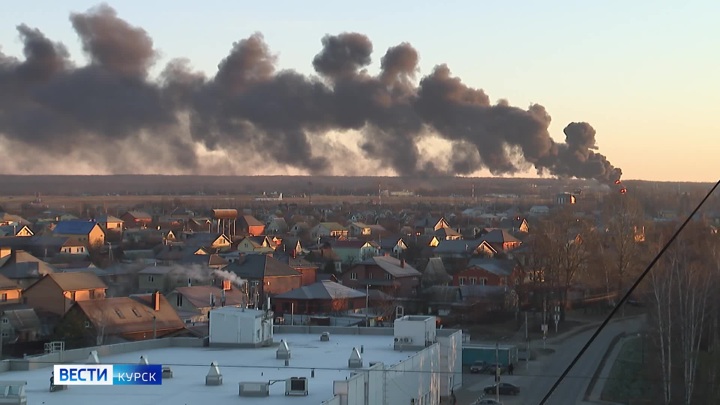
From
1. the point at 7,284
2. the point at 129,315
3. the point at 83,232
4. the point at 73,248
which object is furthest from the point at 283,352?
the point at 83,232

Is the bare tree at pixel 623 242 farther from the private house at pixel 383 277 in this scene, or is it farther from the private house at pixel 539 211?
the private house at pixel 539 211

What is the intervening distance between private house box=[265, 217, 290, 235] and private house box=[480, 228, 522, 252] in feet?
47.8

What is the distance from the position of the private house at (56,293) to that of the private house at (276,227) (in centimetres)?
3025

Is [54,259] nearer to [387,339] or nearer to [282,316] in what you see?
[282,316]

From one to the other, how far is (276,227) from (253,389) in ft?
153

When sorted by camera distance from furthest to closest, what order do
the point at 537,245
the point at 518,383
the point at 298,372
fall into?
the point at 537,245, the point at 518,383, the point at 298,372

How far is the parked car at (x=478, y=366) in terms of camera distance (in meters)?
18.0

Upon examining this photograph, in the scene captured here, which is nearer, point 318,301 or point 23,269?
point 318,301

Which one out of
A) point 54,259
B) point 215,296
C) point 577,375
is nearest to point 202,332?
point 215,296

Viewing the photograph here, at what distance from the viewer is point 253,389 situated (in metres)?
10.4

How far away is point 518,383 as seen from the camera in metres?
16.7

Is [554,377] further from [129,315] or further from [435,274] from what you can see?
[435,274]

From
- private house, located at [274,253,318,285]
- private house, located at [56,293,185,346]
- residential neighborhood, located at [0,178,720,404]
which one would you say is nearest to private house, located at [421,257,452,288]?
residential neighborhood, located at [0,178,720,404]

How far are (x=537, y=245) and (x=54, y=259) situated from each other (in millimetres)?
15143
